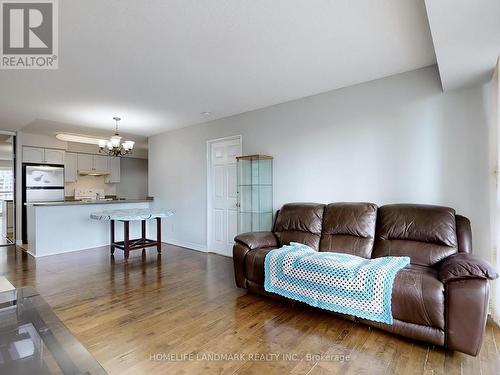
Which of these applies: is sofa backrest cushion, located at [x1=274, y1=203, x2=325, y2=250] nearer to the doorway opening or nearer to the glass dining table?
the glass dining table

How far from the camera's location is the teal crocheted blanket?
214 cm

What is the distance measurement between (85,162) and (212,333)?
21.4 ft

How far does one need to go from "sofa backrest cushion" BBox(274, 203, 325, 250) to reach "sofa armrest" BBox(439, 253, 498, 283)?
135cm

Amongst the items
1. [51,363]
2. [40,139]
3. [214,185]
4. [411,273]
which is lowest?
[51,363]

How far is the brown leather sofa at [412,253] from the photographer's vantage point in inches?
72.9

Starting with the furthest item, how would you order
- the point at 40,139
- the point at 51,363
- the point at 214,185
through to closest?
the point at 40,139 → the point at 214,185 → the point at 51,363

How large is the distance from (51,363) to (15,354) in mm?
272

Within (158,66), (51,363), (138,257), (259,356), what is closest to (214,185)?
(138,257)

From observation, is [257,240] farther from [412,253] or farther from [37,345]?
[37,345]

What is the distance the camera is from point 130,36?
2.24 meters

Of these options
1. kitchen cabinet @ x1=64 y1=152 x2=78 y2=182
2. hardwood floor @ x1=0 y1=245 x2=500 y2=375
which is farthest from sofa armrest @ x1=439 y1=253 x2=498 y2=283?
kitchen cabinet @ x1=64 y1=152 x2=78 y2=182

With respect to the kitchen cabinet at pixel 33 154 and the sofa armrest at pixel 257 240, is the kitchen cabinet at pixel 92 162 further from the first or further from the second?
the sofa armrest at pixel 257 240

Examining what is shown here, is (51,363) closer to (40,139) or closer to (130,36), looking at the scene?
(130,36)

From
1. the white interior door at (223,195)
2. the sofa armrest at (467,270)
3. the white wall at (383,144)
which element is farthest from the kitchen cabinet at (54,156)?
the sofa armrest at (467,270)
